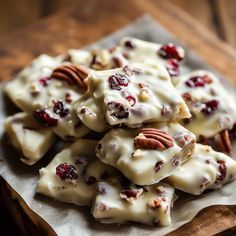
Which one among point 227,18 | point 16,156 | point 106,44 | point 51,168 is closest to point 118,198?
point 51,168

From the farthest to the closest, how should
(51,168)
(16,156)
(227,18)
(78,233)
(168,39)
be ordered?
(227,18)
(168,39)
(16,156)
(51,168)
(78,233)

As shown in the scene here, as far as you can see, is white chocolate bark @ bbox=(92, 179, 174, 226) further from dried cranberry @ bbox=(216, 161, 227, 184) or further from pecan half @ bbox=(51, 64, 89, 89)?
pecan half @ bbox=(51, 64, 89, 89)

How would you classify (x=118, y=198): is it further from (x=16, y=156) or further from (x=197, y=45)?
(x=197, y=45)

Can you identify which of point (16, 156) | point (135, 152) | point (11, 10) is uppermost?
point (135, 152)

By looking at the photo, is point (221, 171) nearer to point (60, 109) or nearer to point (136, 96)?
point (136, 96)

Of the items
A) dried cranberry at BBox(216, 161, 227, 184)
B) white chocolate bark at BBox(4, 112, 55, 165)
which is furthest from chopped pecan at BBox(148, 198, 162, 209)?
white chocolate bark at BBox(4, 112, 55, 165)
